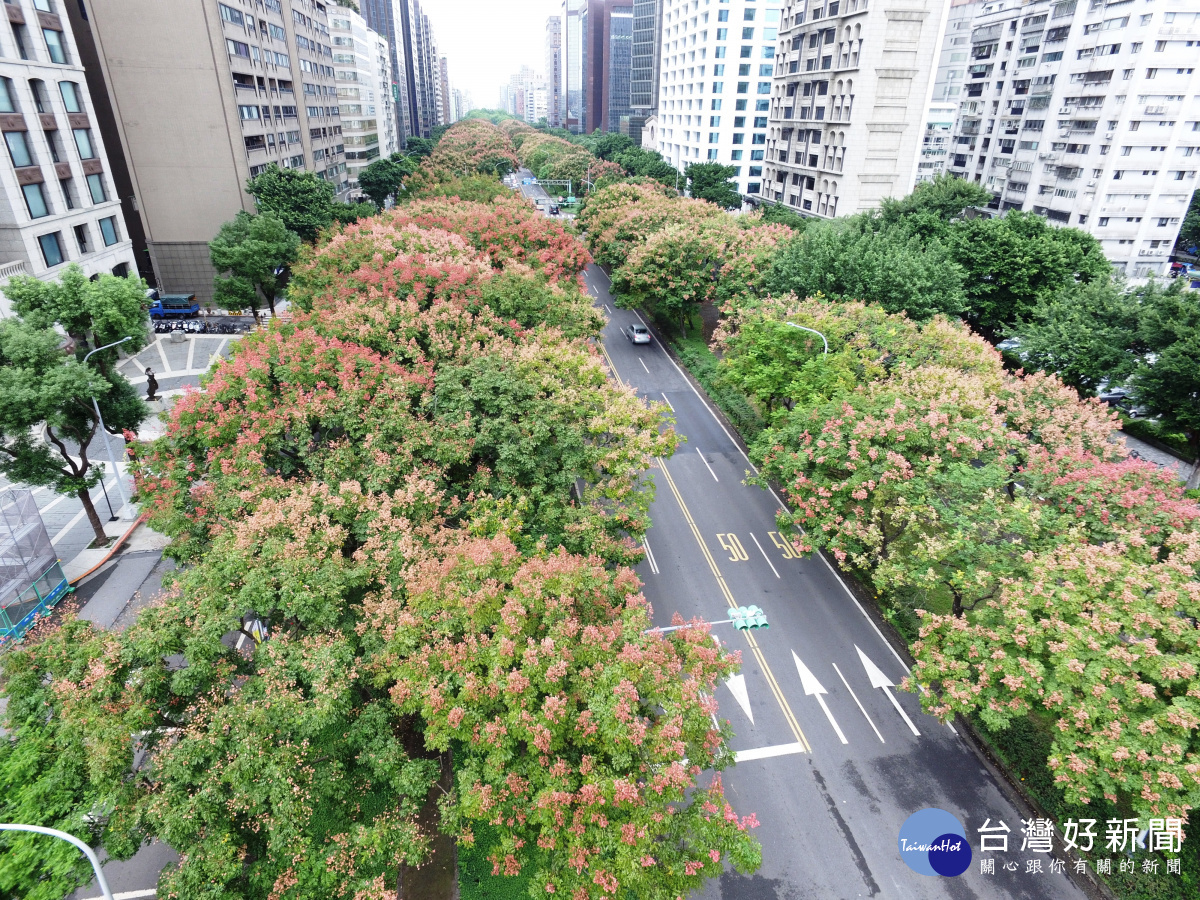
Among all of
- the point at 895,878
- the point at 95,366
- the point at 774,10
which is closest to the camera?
the point at 895,878

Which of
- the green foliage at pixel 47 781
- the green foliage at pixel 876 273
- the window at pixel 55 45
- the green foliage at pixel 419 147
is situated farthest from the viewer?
the green foliage at pixel 419 147

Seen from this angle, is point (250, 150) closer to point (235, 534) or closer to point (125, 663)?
point (235, 534)

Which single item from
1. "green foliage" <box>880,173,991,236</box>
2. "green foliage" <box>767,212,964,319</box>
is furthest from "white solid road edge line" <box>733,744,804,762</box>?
"green foliage" <box>880,173,991,236</box>

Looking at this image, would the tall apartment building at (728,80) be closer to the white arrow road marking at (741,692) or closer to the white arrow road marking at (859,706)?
the white arrow road marking at (859,706)

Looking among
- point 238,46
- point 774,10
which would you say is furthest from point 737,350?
point 774,10

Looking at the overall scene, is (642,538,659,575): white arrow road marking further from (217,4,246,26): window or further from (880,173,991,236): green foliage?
(217,4,246,26): window

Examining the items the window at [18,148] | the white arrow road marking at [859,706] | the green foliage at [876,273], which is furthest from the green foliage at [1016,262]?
the window at [18,148]

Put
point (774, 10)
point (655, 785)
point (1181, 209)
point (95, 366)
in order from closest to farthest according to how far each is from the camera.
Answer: point (655, 785)
point (95, 366)
point (1181, 209)
point (774, 10)
